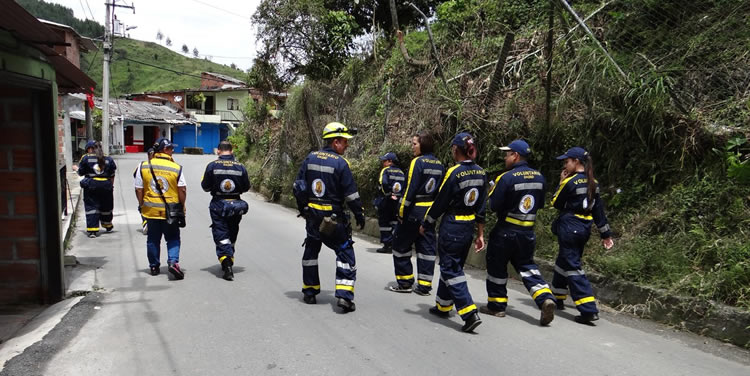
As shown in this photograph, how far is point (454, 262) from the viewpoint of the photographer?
5031 millimetres

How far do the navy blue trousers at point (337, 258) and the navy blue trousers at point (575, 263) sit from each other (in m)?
2.26

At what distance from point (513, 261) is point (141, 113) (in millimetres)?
43893

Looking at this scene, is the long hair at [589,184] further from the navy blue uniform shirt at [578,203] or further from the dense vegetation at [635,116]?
the dense vegetation at [635,116]

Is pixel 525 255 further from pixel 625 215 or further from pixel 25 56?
pixel 25 56

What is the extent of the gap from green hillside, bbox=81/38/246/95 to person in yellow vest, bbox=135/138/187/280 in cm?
6119

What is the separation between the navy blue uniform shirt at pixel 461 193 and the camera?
Answer: 5.11 metres

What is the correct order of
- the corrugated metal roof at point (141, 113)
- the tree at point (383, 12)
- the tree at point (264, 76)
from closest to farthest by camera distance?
the tree at point (264, 76)
the tree at point (383, 12)
the corrugated metal roof at point (141, 113)

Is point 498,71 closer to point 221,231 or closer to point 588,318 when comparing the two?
point 588,318

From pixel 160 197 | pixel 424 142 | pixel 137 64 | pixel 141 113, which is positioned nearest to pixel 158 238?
pixel 160 197

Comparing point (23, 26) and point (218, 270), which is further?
point (218, 270)

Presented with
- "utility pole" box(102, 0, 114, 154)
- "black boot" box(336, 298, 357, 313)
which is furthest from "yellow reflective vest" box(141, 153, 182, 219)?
"utility pole" box(102, 0, 114, 154)

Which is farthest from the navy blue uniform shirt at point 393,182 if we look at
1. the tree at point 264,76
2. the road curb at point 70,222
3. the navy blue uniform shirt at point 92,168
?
the tree at point 264,76

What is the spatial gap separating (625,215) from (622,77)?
195cm

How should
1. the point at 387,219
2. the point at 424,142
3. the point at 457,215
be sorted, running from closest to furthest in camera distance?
the point at 457,215
the point at 424,142
the point at 387,219
